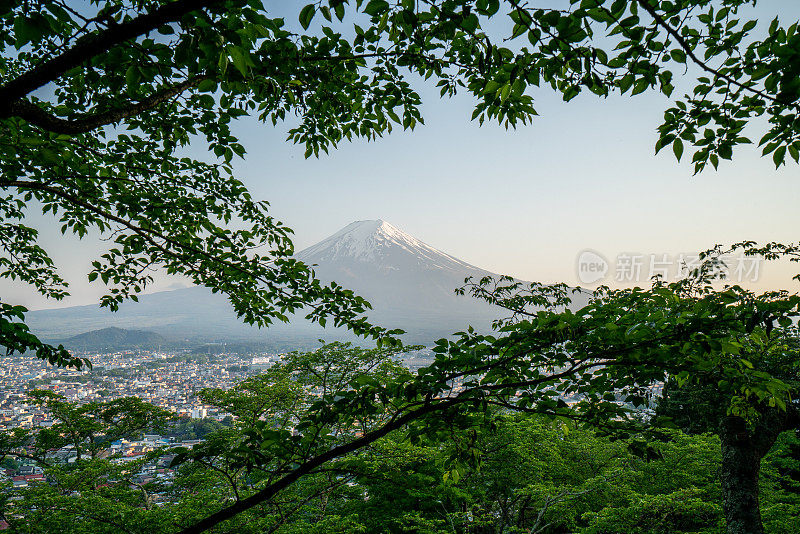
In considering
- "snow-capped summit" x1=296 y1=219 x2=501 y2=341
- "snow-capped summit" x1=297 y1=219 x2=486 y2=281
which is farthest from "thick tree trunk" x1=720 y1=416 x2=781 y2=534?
"snow-capped summit" x1=297 y1=219 x2=486 y2=281

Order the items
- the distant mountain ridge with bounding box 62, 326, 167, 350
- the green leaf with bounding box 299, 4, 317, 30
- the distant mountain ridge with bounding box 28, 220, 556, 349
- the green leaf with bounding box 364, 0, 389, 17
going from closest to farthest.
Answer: the green leaf with bounding box 299, 4, 317, 30 → the green leaf with bounding box 364, 0, 389, 17 → the distant mountain ridge with bounding box 62, 326, 167, 350 → the distant mountain ridge with bounding box 28, 220, 556, 349

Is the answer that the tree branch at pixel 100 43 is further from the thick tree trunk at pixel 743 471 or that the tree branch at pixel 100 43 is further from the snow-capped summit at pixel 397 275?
the snow-capped summit at pixel 397 275

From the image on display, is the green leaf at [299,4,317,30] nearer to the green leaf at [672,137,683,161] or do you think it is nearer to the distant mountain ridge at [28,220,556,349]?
the green leaf at [672,137,683,161]

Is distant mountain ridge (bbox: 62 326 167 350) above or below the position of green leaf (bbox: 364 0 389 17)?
below

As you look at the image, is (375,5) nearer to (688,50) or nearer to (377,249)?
(688,50)

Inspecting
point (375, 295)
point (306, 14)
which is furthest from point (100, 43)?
point (375, 295)

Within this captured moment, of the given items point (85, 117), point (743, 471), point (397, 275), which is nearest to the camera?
point (85, 117)

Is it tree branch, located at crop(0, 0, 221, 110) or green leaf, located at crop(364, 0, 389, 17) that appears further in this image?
green leaf, located at crop(364, 0, 389, 17)
